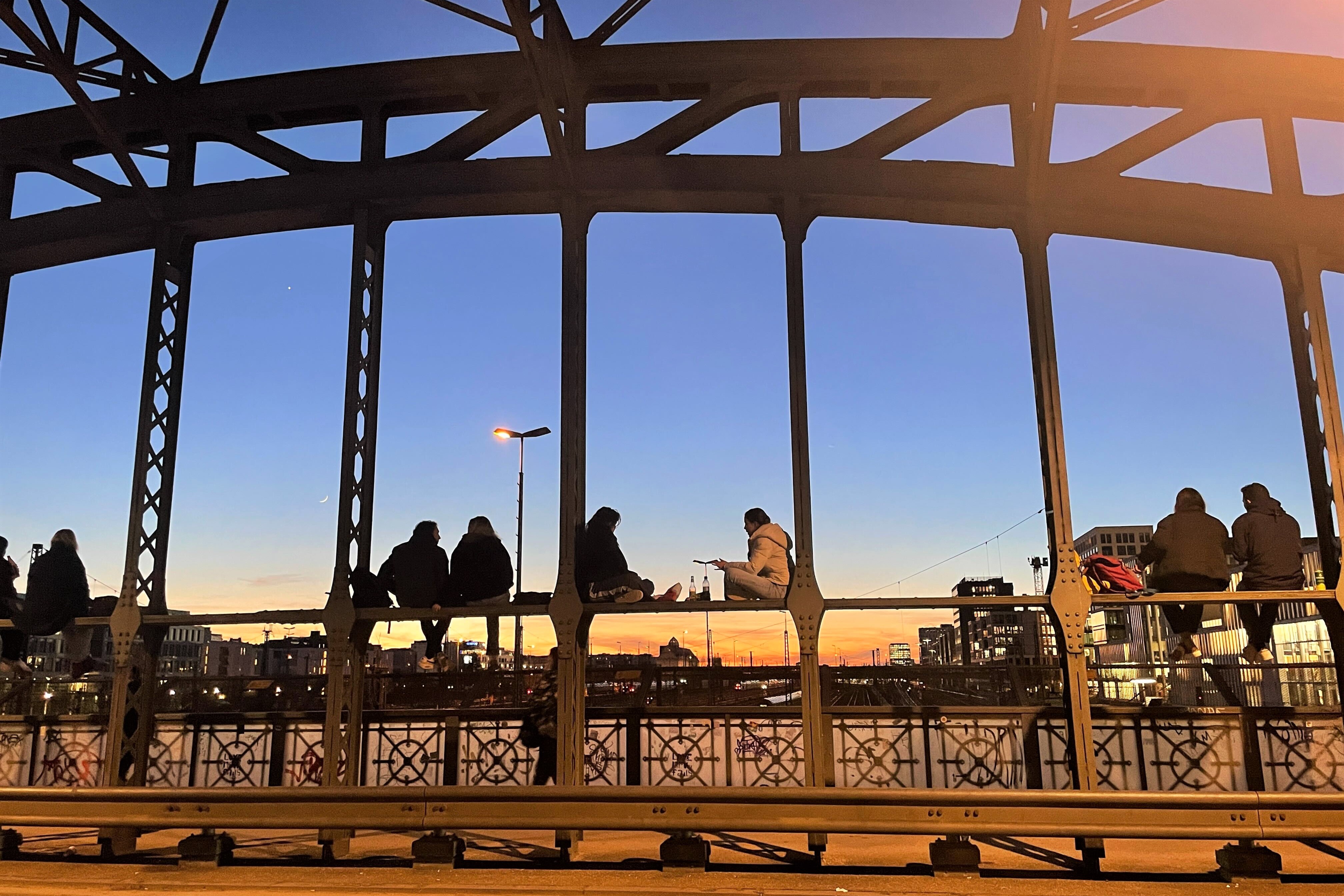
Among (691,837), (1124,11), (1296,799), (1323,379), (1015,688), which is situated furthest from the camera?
(1015,688)

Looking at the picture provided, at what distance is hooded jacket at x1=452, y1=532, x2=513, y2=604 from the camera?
365 inches

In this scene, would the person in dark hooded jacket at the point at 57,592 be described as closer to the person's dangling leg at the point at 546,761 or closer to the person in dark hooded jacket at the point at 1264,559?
the person's dangling leg at the point at 546,761

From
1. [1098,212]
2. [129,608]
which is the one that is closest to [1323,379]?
[1098,212]

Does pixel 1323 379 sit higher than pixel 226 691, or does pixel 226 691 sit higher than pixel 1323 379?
pixel 1323 379

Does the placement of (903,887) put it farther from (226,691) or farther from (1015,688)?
(226,691)

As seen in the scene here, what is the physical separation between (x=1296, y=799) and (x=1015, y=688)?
6.62 metres

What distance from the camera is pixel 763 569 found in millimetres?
8461

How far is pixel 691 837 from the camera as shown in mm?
7113

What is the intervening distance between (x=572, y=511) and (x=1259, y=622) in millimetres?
6629

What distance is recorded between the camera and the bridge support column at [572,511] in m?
8.21

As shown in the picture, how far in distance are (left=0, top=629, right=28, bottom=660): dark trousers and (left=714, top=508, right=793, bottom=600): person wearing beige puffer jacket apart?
725 cm

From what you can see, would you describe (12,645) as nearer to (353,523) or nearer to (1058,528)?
(353,523)

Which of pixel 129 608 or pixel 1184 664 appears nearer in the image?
pixel 129 608

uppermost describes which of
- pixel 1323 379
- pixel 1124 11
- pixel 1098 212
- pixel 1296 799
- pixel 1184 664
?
pixel 1124 11
